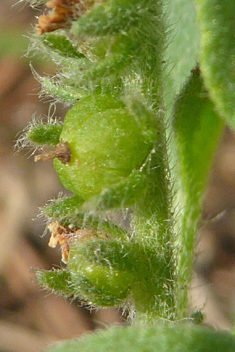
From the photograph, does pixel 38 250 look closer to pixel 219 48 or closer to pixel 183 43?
pixel 183 43

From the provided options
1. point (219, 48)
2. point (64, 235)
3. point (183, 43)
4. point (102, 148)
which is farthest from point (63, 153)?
point (183, 43)

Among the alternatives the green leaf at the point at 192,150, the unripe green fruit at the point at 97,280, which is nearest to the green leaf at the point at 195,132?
the green leaf at the point at 192,150

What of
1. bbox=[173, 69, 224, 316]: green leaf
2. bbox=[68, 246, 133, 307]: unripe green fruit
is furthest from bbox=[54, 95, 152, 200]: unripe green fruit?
bbox=[173, 69, 224, 316]: green leaf

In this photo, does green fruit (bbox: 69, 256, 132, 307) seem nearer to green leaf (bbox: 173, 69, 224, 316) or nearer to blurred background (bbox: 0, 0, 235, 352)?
green leaf (bbox: 173, 69, 224, 316)

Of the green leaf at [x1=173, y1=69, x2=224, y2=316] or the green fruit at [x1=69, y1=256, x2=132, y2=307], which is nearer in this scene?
the green fruit at [x1=69, y1=256, x2=132, y2=307]

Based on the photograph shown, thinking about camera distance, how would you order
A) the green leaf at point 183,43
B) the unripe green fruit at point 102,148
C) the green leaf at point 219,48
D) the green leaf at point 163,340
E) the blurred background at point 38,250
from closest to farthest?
1. the green leaf at point 163,340
2. the green leaf at point 219,48
3. the unripe green fruit at point 102,148
4. the green leaf at point 183,43
5. the blurred background at point 38,250

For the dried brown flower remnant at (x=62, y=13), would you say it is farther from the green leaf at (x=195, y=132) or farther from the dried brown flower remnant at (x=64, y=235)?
the dried brown flower remnant at (x=64, y=235)
